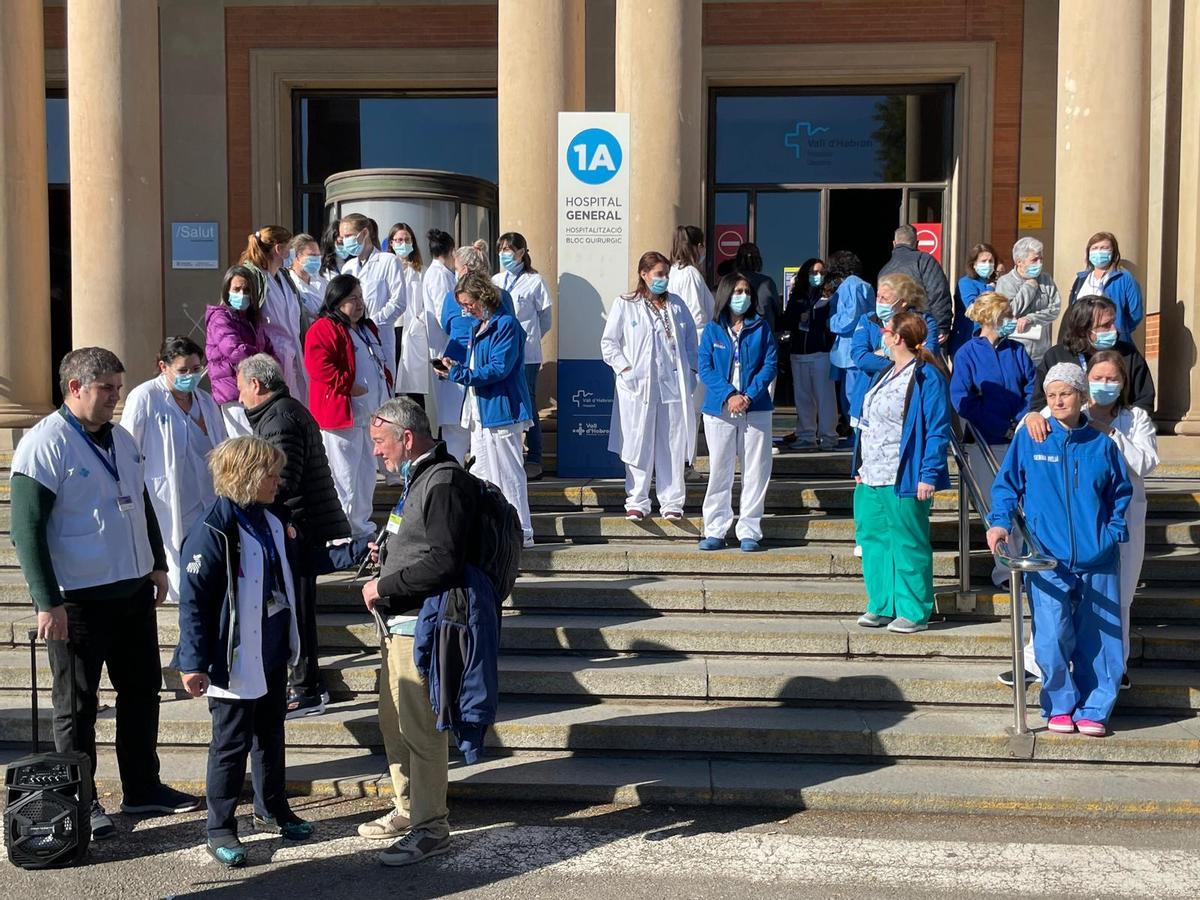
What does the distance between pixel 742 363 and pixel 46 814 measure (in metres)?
4.96

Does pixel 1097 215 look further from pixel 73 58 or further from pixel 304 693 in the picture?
pixel 73 58

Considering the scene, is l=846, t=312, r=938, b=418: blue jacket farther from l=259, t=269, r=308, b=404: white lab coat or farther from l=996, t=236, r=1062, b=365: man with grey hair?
l=259, t=269, r=308, b=404: white lab coat

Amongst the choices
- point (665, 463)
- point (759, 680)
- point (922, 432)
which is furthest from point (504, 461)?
point (922, 432)

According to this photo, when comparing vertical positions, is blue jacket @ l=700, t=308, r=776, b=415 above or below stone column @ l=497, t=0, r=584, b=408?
below

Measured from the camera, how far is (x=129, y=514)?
5.50 metres

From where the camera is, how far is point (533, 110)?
34.1 ft

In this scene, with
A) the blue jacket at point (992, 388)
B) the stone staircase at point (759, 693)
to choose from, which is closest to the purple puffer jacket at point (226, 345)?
the stone staircase at point (759, 693)

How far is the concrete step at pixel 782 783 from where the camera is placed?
5.64 m

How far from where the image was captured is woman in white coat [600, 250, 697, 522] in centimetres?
852

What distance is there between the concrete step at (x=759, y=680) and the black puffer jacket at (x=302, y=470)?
886 mm

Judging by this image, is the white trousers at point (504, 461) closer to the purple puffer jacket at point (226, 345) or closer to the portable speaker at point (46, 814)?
the purple puffer jacket at point (226, 345)

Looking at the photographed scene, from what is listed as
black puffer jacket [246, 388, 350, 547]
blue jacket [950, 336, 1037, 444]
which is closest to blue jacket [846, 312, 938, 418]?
blue jacket [950, 336, 1037, 444]

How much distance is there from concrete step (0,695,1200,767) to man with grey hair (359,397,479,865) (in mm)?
1115

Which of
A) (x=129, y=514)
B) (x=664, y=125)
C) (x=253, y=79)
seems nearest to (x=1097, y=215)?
(x=664, y=125)
